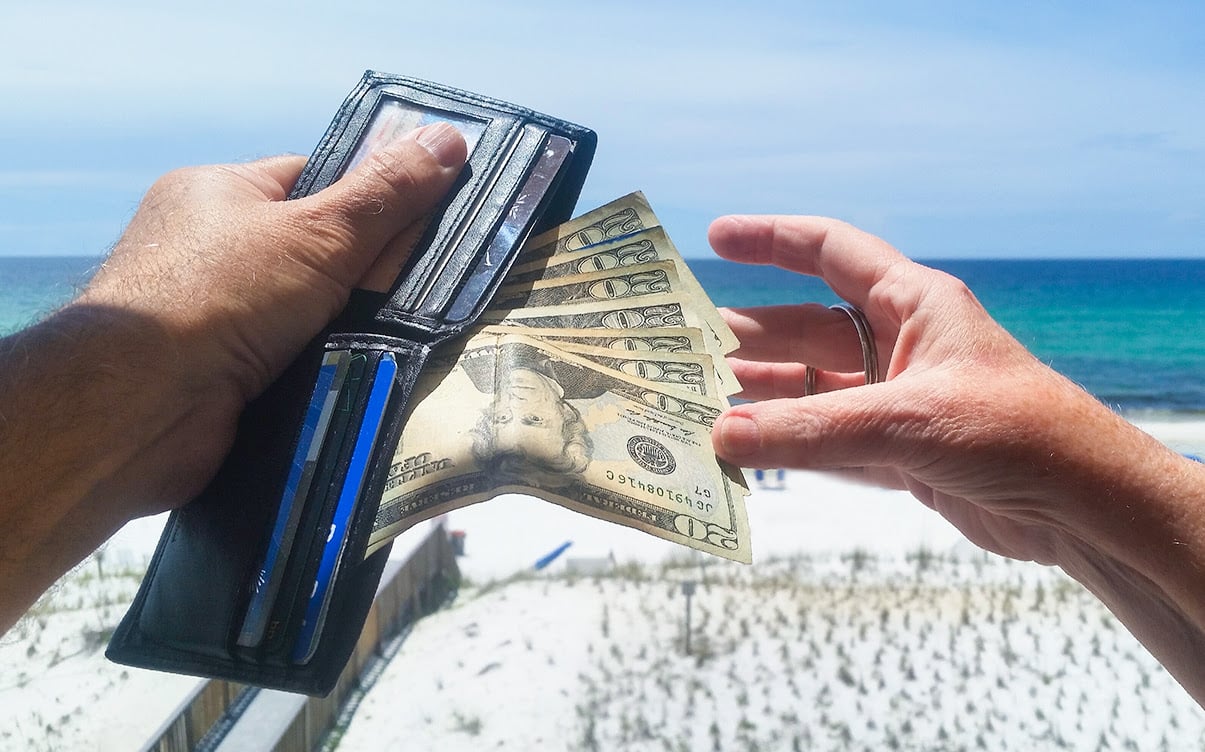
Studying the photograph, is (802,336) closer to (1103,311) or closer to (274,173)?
(274,173)

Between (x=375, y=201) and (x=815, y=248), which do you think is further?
(x=815, y=248)

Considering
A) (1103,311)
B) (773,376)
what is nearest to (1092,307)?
(1103,311)

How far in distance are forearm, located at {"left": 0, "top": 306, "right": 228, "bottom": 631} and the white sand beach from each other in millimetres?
1066

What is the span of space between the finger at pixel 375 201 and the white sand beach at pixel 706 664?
129cm

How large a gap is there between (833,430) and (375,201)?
0.65 meters

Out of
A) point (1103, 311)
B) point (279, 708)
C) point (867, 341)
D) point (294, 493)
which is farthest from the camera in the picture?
point (1103, 311)

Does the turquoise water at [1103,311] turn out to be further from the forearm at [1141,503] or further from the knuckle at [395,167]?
the knuckle at [395,167]

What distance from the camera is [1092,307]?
2783 centimetres

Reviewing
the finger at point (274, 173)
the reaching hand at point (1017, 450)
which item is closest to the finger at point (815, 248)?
the reaching hand at point (1017, 450)

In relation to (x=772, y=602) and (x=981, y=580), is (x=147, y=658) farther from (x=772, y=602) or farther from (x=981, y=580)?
(x=981, y=580)

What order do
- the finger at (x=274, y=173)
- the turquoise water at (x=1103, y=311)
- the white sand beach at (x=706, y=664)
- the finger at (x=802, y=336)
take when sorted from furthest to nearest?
the turquoise water at (x=1103, y=311), the white sand beach at (x=706, y=664), the finger at (x=802, y=336), the finger at (x=274, y=173)

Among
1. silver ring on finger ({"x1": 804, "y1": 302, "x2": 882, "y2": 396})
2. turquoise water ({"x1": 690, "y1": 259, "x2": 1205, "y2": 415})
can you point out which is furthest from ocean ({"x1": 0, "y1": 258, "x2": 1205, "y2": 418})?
silver ring on finger ({"x1": 804, "y1": 302, "x2": 882, "y2": 396})

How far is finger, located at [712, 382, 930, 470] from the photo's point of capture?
94cm

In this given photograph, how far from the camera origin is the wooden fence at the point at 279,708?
6.27 feet
